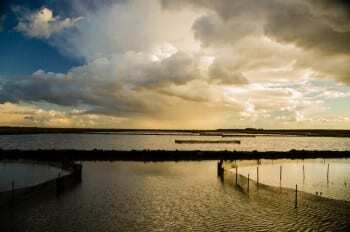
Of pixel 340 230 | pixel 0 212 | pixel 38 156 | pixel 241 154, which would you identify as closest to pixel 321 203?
pixel 340 230

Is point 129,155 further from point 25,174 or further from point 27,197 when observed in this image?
point 27,197

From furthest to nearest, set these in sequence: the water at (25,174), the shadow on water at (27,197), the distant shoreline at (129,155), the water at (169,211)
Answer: the distant shoreline at (129,155), the water at (25,174), the shadow on water at (27,197), the water at (169,211)

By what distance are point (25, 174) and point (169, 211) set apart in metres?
27.2

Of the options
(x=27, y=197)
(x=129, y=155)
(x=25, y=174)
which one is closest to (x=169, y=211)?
(x=27, y=197)

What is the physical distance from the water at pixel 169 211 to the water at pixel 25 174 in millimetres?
6898

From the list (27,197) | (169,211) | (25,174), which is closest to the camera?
(169,211)

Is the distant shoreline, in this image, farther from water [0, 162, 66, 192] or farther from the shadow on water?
the shadow on water

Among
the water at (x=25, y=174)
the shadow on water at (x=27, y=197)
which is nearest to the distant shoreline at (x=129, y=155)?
the water at (x=25, y=174)

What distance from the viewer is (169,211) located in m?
27.3

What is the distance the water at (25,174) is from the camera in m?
38.8

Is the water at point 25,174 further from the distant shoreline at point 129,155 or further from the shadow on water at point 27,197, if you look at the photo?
the distant shoreline at point 129,155

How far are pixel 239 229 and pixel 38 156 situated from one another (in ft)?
208

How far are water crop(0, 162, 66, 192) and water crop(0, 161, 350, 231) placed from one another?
6.90 meters

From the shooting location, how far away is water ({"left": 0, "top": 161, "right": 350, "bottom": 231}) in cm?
2347
